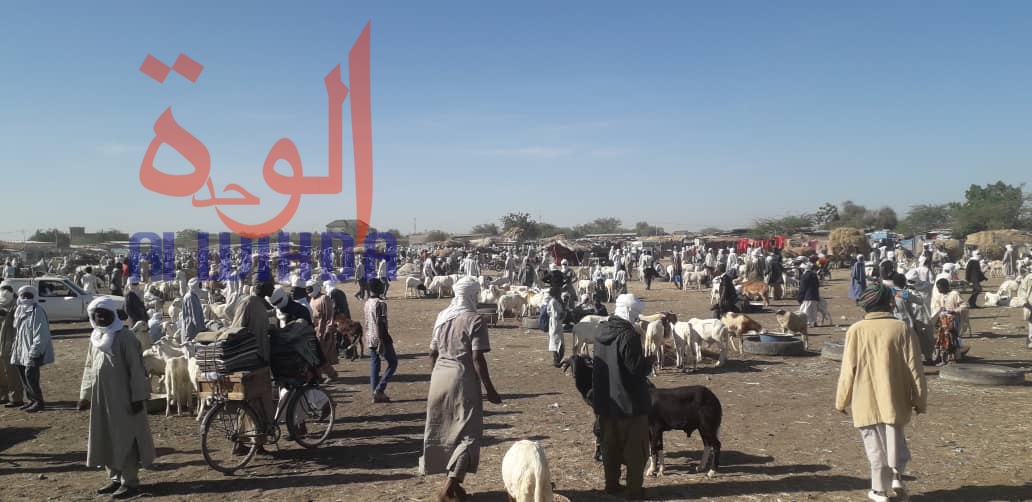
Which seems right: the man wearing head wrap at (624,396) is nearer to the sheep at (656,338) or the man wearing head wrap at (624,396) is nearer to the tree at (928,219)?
the sheep at (656,338)

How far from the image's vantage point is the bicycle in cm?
627

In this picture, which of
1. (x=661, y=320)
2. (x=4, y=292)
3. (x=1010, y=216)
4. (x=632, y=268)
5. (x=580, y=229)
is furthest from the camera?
(x=580, y=229)

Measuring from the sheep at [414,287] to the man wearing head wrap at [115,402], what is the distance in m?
20.9

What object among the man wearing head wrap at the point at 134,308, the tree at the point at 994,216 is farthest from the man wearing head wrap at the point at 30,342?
the tree at the point at 994,216

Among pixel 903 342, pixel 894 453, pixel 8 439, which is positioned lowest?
pixel 8 439

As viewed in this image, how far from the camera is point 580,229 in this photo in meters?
107

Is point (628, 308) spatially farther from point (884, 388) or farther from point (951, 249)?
point (951, 249)

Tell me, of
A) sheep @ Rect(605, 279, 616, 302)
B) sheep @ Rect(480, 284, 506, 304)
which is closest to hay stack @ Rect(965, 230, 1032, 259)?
sheep @ Rect(605, 279, 616, 302)

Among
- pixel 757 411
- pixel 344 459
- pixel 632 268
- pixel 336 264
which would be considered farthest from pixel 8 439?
pixel 336 264

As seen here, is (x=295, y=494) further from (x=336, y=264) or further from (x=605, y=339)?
(x=336, y=264)

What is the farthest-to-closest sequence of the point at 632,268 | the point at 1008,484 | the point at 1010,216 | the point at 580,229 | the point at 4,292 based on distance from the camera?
the point at 580,229
the point at 1010,216
the point at 632,268
the point at 4,292
the point at 1008,484

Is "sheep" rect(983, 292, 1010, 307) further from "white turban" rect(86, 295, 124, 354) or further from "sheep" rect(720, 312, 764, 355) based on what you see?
"white turban" rect(86, 295, 124, 354)

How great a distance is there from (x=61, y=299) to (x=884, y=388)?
20473mm

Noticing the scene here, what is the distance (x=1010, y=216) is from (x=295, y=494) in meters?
62.9
